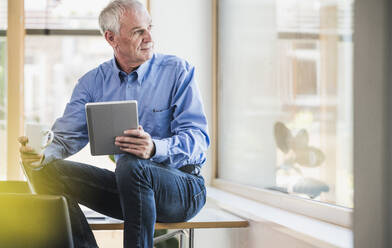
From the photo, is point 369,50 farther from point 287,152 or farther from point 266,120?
point 266,120

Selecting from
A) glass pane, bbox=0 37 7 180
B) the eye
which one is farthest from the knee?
glass pane, bbox=0 37 7 180

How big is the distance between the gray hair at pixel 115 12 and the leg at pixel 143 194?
67cm

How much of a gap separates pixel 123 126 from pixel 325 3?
35.3 inches

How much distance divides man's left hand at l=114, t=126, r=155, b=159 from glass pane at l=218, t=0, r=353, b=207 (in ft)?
2.23

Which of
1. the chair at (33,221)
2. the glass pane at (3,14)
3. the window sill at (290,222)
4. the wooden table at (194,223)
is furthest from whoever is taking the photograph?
the glass pane at (3,14)

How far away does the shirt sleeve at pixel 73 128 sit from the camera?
2.14m

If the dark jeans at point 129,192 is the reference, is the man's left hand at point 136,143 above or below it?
above

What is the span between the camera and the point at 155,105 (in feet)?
7.14

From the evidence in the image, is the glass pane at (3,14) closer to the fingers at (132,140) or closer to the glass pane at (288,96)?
the glass pane at (288,96)

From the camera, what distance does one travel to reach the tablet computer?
1863 millimetres

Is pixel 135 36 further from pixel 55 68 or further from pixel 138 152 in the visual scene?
pixel 55 68

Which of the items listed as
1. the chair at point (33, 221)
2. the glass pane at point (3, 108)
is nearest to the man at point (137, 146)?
the chair at point (33, 221)

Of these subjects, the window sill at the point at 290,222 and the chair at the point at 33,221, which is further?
the window sill at the point at 290,222

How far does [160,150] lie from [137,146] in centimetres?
10
